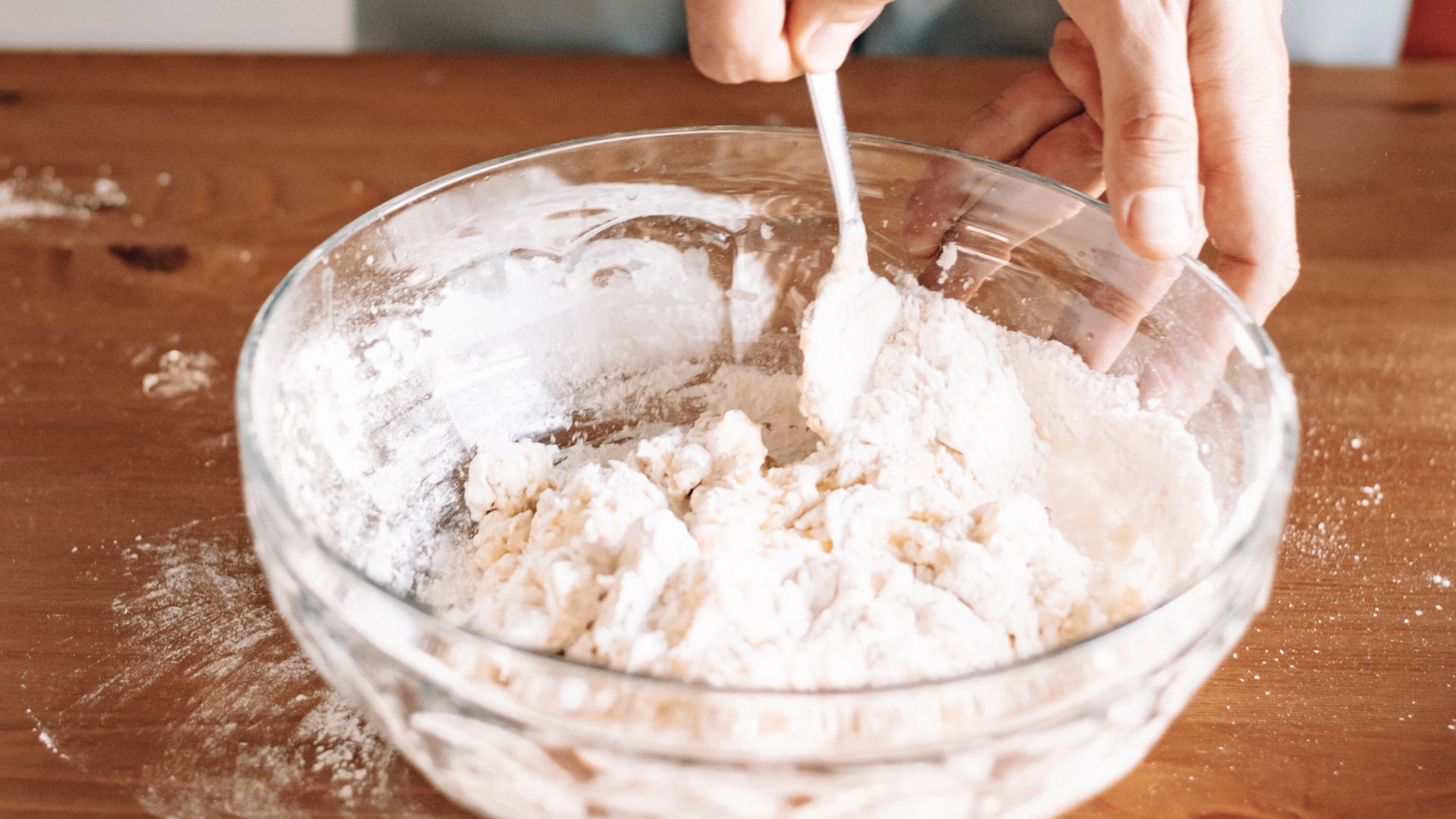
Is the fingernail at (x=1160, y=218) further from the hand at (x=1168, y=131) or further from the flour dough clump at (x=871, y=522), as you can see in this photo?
the flour dough clump at (x=871, y=522)

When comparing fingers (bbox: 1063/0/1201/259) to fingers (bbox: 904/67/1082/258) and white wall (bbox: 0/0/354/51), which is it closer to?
fingers (bbox: 904/67/1082/258)

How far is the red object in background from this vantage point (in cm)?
144

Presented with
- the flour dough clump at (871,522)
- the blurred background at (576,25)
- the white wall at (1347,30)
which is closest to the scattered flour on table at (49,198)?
the blurred background at (576,25)

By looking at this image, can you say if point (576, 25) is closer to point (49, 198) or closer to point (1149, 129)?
point (49, 198)

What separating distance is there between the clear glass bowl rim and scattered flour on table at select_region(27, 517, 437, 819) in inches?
3.5

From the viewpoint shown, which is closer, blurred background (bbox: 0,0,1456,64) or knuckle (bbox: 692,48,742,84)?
knuckle (bbox: 692,48,742,84)

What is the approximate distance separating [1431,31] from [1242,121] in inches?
37.7

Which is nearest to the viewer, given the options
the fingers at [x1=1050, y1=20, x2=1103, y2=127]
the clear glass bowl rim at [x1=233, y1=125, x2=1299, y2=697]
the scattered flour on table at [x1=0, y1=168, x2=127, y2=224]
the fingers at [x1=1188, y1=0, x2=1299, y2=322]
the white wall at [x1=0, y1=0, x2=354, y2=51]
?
the clear glass bowl rim at [x1=233, y1=125, x2=1299, y2=697]

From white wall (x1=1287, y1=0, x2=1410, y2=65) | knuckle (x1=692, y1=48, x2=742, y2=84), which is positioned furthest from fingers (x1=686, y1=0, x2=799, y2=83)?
white wall (x1=1287, y1=0, x2=1410, y2=65)

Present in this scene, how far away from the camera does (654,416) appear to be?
807 mm

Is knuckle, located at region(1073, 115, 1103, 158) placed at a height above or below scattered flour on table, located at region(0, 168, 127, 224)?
above

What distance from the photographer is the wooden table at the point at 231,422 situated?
0.61 meters

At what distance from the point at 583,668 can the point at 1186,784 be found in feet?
1.20

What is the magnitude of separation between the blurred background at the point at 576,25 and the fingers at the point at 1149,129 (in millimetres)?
744
